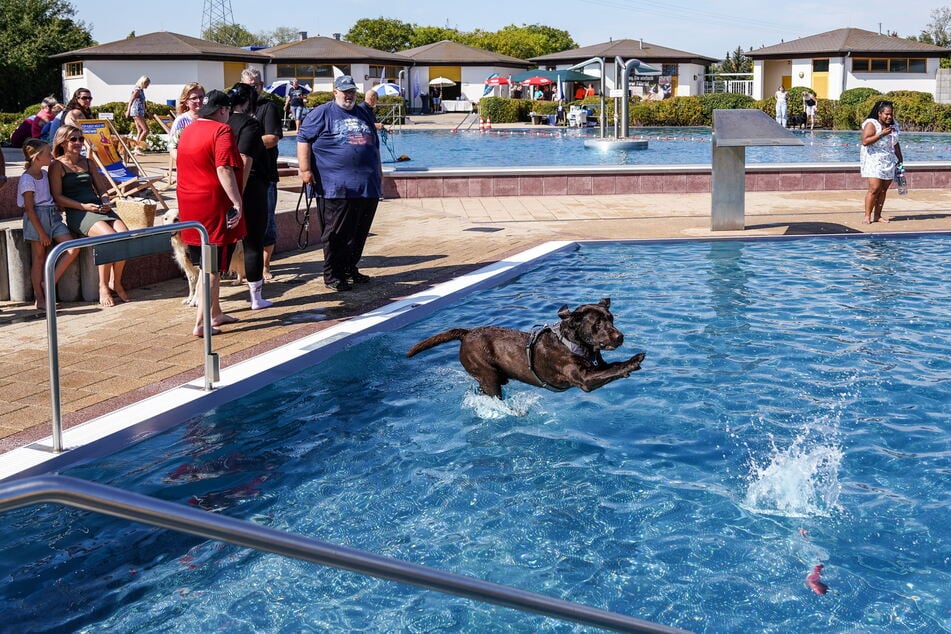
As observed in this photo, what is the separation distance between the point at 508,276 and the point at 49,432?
20.1ft

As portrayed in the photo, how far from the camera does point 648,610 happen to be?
175 inches

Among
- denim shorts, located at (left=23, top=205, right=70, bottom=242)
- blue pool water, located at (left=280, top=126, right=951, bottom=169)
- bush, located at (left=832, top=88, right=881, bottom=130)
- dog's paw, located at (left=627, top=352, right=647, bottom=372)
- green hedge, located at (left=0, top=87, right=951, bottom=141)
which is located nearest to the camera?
dog's paw, located at (left=627, top=352, right=647, bottom=372)

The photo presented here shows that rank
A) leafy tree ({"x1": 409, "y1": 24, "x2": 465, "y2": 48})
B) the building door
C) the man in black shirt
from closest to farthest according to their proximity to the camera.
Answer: the man in black shirt
the building door
leafy tree ({"x1": 409, "y1": 24, "x2": 465, "y2": 48})

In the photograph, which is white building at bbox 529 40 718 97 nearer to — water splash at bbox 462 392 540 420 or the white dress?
the white dress

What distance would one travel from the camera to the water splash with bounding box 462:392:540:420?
6758 millimetres

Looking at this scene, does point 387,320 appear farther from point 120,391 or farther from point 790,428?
point 790,428

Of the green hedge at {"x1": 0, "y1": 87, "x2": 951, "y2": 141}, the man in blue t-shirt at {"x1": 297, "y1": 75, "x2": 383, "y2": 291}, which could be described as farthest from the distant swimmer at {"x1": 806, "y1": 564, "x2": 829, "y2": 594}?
the green hedge at {"x1": 0, "y1": 87, "x2": 951, "y2": 141}

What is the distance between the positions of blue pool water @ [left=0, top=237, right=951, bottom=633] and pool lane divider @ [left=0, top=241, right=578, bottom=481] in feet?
0.34

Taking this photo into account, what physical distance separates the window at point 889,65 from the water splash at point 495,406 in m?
55.2

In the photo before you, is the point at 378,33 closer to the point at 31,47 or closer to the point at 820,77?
the point at 31,47

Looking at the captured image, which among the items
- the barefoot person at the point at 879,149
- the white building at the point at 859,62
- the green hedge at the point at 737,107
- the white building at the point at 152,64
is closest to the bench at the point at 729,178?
the barefoot person at the point at 879,149

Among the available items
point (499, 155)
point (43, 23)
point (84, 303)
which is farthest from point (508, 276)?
point (43, 23)

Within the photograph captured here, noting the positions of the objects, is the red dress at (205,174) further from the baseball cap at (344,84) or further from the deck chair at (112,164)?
the deck chair at (112,164)

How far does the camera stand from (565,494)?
561 centimetres
